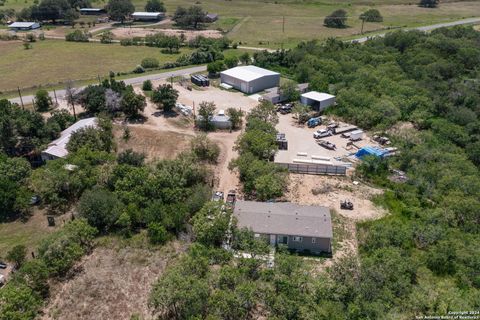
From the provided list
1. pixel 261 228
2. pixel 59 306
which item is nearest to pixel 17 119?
pixel 59 306

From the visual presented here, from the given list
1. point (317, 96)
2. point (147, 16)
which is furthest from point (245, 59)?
point (147, 16)

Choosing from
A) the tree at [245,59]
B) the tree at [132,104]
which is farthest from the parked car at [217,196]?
the tree at [245,59]

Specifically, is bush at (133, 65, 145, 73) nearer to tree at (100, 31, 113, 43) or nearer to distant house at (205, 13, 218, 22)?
tree at (100, 31, 113, 43)

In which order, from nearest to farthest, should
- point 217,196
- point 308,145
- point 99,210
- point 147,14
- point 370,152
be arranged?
point 99,210, point 217,196, point 370,152, point 308,145, point 147,14

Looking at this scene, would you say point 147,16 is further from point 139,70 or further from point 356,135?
point 356,135

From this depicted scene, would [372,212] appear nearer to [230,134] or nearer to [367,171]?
[367,171]

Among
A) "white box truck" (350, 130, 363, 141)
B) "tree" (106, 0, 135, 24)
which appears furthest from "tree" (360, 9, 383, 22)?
"white box truck" (350, 130, 363, 141)
